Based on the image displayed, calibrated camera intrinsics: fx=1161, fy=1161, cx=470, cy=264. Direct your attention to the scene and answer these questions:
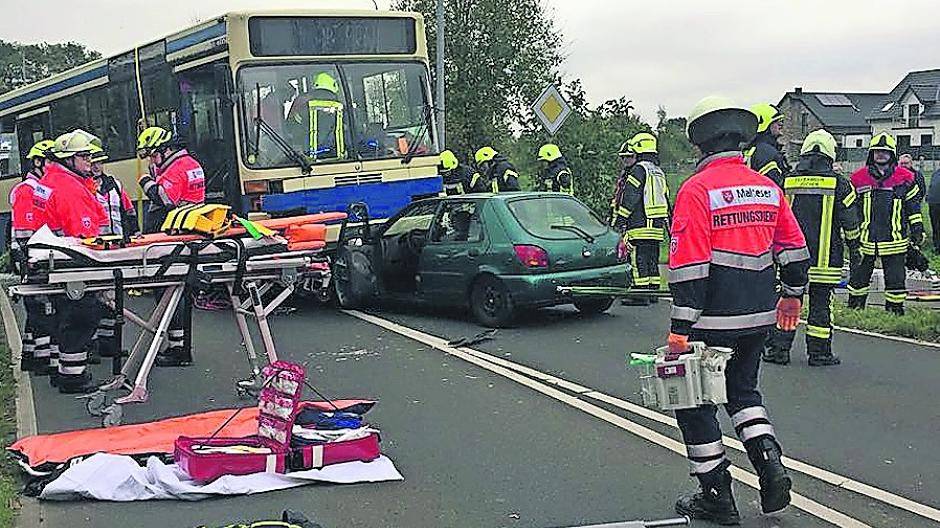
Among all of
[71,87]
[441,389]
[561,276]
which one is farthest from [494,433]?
[71,87]

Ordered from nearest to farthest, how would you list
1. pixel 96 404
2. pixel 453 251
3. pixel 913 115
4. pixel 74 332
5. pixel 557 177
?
pixel 96 404, pixel 74 332, pixel 453 251, pixel 557 177, pixel 913 115

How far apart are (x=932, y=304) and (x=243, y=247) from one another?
9515mm

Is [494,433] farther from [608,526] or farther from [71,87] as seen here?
[71,87]

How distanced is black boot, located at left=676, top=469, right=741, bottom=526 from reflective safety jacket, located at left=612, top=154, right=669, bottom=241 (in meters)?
8.57

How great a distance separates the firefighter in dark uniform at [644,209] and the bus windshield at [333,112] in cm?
256

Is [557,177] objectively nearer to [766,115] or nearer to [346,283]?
[346,283]

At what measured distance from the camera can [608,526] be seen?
5.57 meters

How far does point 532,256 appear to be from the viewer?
1210 cm

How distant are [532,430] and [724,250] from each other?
2561mm

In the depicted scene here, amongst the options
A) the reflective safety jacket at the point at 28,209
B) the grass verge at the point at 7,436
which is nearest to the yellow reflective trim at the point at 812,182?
the reflective safety jacket at the point at 28,209

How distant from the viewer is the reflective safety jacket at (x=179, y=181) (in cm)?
1155

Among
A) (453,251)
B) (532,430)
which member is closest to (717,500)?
(532,430)

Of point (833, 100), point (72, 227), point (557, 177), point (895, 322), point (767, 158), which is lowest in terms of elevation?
point (895, 322)

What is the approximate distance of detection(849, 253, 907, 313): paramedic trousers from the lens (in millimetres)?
13078
